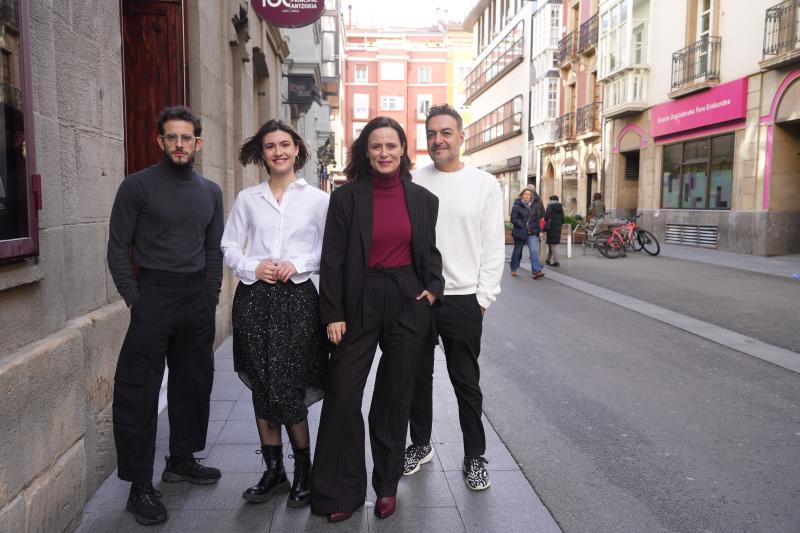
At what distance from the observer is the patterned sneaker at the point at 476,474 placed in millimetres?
3727

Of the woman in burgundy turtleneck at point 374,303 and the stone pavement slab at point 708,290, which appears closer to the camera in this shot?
the woman in burgundy turtleneck at point 374,303

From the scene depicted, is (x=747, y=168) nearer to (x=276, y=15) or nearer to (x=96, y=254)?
(x=276, y=15)

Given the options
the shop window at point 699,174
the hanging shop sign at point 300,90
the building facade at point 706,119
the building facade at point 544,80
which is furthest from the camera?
the building facade at point 544,80

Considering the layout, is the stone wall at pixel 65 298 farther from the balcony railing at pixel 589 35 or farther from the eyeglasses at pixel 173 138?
the balcony railing at pixel 589 35

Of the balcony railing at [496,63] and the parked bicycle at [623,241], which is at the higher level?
the balcony railing at [496,63]

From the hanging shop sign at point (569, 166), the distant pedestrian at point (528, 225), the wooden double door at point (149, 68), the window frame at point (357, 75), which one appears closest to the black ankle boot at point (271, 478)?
the wooden double door at point (149, 68)

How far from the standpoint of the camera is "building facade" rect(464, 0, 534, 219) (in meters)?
37.8

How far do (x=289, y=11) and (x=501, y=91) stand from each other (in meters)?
35.5

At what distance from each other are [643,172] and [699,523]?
74.5ft

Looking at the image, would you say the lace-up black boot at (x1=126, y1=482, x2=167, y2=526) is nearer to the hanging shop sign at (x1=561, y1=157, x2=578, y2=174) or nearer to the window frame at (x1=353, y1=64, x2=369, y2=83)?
the hanging shop sign at (x1=561, y1=157, x2=578, y2=174)

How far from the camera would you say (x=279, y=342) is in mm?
3354

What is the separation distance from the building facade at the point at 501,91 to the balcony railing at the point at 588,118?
7.08m

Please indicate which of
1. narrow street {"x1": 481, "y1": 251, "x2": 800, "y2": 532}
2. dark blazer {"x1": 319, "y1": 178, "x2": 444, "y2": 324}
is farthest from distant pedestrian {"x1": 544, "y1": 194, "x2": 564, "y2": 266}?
dark blazer {"x1": 319, "y1": 178, "x2": 444, "y2": 324}

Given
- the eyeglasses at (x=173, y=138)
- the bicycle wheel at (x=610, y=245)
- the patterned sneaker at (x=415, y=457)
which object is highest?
the eyeglasses at (x=173, y=138)
